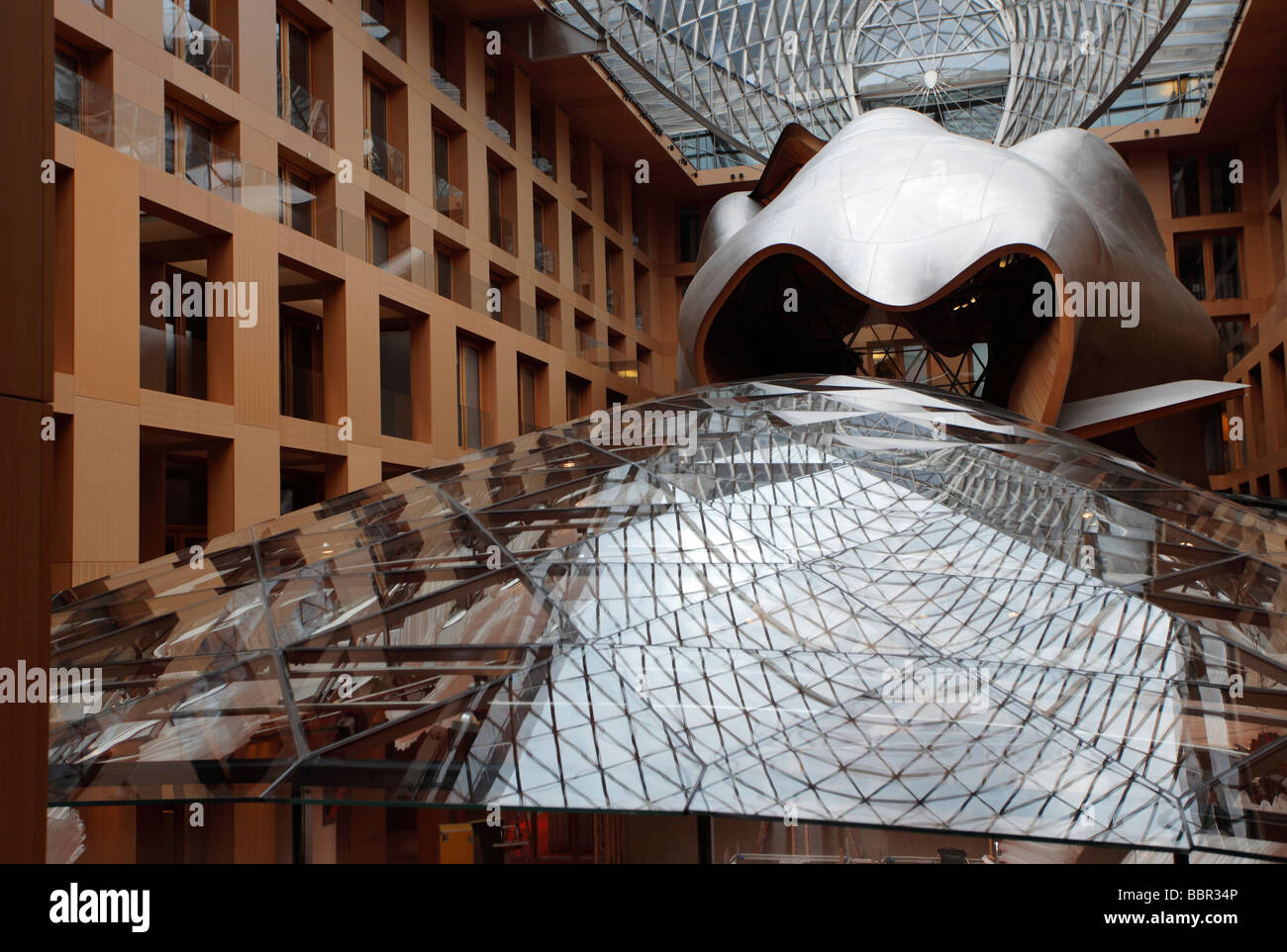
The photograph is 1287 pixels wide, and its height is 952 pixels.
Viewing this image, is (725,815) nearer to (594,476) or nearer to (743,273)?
(594,476)

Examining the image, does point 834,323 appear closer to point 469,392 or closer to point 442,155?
point 469,392

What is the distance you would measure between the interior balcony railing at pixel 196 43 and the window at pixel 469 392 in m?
12.2

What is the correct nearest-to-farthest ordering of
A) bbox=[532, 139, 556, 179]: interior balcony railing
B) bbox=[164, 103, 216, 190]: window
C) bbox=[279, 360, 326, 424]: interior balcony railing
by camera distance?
bbox=[164, 103, 216, 190]: window
bbox=[279, 360, 326, 424]: interior balcony railing
bbox=[532, 139, 556, 179]: interior balcony railing

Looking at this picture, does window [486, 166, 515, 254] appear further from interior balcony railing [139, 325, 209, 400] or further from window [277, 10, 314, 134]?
interior balcony railing [139, 325, 209, 400]

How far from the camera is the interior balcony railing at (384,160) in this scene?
32438 millimetres

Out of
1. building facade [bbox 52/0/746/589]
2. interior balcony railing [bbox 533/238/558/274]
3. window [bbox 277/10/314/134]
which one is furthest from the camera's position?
interior balcony railing [bbox 533/238/558/274]

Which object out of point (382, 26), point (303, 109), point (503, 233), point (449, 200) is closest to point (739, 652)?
point (303, 109)

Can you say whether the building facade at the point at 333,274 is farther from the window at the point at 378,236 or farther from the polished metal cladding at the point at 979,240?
the polished metal cladding at the point at 979,240

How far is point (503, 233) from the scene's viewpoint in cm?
4147

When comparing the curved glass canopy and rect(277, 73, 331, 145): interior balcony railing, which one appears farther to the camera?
rect(277, 73, 331, 145): interior balcony railing

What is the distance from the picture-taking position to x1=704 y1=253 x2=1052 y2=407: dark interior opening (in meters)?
23.9

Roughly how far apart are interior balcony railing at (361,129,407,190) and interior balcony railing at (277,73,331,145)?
196cm

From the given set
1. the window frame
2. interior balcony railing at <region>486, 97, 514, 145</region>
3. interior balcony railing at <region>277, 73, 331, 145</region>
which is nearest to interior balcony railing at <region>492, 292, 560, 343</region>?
interior balcony railing at <region>486, 97, 514, 145</region>
